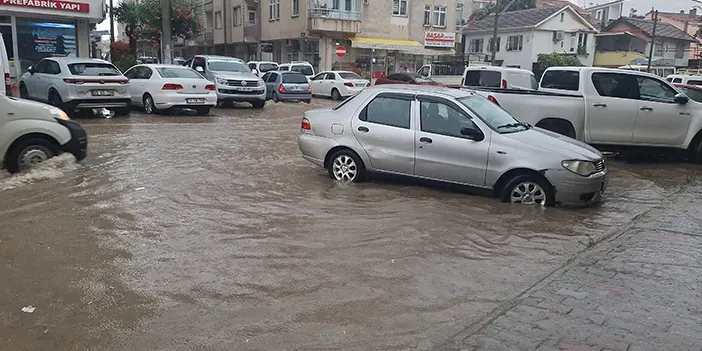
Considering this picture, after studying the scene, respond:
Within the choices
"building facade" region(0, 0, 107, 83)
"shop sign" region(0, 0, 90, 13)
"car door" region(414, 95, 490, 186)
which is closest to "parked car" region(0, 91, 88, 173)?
"car door" region(414, 95, 490, 186)

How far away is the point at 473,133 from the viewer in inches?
303

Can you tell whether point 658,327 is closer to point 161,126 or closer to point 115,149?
point 115,149

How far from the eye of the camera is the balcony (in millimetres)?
39031

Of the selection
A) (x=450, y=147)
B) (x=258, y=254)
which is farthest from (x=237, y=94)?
(x=258, y=254)

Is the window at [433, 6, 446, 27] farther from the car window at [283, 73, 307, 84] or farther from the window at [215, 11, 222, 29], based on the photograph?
the car window at [283, 73, 307, 84]

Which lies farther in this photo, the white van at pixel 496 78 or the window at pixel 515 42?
the window at pixel 515 42

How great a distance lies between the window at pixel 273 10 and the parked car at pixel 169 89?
2760 centimetres

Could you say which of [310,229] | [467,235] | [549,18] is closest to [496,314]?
[467,235]

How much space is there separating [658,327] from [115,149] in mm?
10065

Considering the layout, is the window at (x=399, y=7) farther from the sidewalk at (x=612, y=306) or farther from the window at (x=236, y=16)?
the sidewalk at (x=612, y=306)

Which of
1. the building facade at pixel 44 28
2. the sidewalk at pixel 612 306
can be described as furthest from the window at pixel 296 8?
the sidewalk at pixel 612 306

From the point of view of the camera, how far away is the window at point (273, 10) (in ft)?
145

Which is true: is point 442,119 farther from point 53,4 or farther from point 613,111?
point 53,4

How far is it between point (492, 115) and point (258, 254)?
4.10 m
